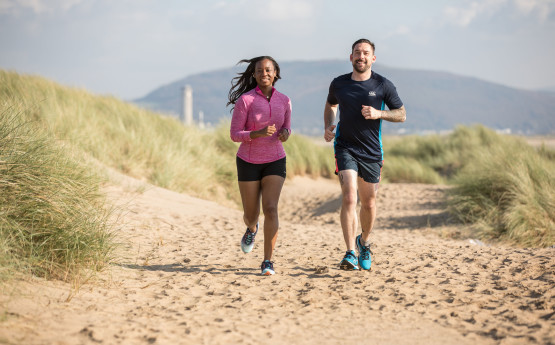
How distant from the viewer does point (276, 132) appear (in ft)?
16.3

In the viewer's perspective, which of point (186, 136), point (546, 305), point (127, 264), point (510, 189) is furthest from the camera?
point (186, 136)

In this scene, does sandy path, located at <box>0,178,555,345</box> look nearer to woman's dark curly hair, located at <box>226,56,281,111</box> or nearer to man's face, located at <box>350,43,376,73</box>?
woman's dark curly hair, located at <box>226,56,281,111</box>

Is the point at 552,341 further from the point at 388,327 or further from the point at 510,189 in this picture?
the point at 510,189

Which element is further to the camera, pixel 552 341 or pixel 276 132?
pixel 276 132

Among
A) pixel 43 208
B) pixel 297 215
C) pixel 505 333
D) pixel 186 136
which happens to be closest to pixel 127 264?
pixel 43 208

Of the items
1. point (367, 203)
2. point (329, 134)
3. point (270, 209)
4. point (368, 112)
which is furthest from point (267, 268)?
point (368, 112)

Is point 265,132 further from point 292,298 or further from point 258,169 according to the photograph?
point 292,298

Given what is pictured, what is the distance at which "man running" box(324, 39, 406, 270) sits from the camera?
5.08 m

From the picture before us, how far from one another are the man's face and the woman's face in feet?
2.53

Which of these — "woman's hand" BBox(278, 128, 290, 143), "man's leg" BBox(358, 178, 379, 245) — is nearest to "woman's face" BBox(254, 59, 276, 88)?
"woman's hand" BBox(278, 128, 290, 143)

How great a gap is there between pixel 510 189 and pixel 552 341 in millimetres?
6160

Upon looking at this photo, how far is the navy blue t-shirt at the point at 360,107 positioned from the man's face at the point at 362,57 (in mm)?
127

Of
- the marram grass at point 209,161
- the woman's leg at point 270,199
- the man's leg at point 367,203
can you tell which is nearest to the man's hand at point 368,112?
the man's leg at point 367,203

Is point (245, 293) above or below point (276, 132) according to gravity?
below
